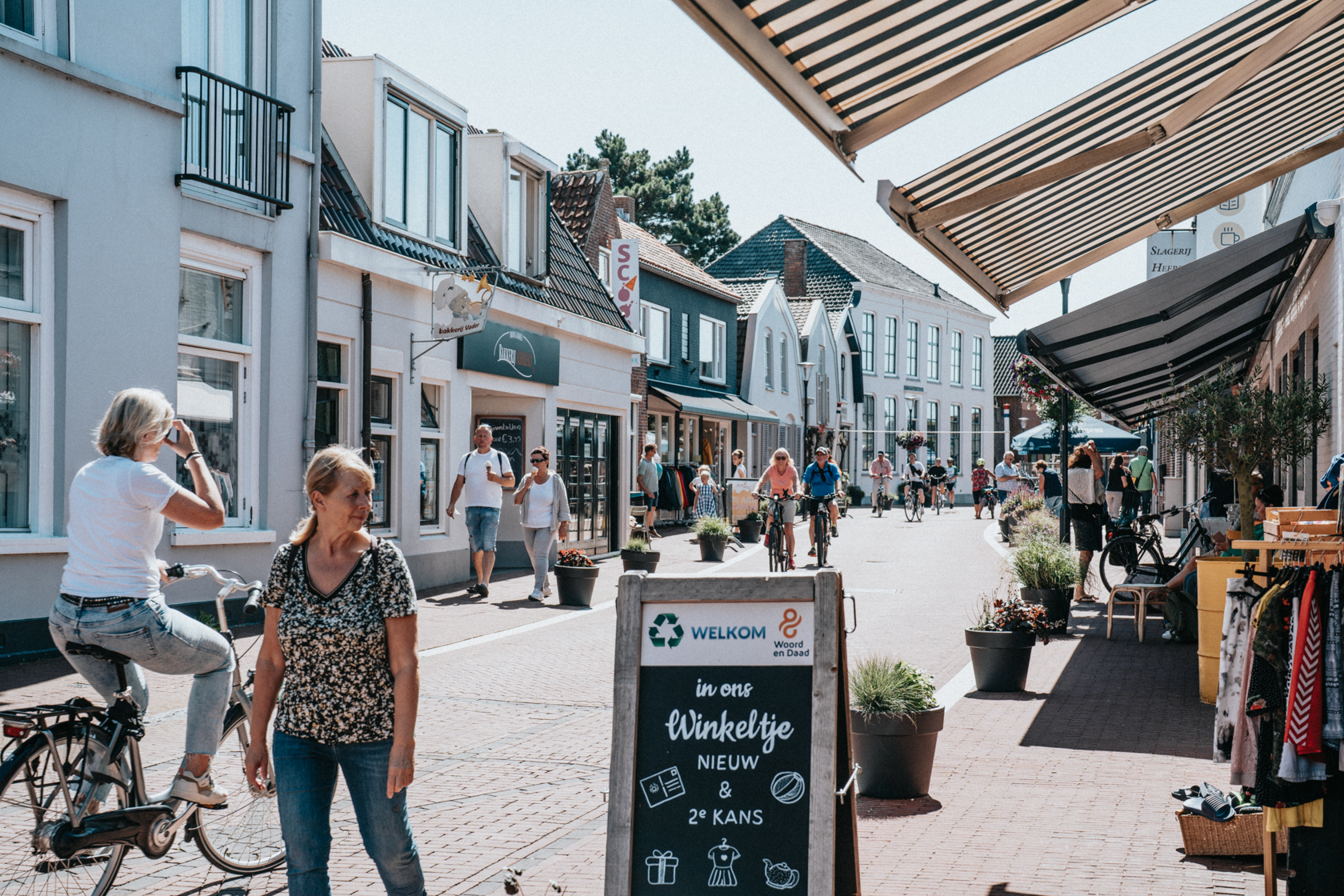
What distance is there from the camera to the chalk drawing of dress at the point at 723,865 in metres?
3.90

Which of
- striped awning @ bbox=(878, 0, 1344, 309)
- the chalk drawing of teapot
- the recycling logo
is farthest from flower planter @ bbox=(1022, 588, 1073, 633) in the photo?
the chalk drawing of teapot

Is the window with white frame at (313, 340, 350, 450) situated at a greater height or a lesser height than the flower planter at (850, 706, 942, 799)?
greater

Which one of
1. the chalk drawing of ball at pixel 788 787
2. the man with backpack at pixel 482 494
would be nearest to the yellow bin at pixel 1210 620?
the chalk drawing of ball at pixel 788 787

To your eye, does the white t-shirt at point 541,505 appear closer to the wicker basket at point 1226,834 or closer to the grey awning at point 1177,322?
the grey awning at point 1177,322

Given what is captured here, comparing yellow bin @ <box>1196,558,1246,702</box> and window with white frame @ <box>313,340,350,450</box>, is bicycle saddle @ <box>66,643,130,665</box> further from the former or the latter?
window with white frame @ <box>313,340,350,450</box>

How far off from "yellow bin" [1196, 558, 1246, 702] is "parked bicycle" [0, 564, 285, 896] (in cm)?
607

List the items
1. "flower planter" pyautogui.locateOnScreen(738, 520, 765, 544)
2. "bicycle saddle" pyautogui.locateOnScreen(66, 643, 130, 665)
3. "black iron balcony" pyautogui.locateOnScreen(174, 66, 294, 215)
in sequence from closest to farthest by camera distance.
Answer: "bicycle saddle" pyautogui.locateOnScreen(66, 643, 130, 665), "black iron balcony" pyautogui.locateOnScreen(174, 66, 294, 215), "flower planter" pyautogui.locateOnScreen(738, 520, 765, 544)

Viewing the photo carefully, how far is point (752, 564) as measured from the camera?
1964 centimetres

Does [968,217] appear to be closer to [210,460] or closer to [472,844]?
[472,844]

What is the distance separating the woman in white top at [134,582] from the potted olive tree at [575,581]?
9552 millimetres

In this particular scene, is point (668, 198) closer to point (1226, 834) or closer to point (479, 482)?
point (479, 482)

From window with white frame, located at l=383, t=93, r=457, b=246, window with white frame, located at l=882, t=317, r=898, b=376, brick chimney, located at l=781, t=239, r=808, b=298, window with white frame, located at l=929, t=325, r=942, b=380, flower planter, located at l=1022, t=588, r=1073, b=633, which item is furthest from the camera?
window with white frame, located at l=929, t=325, r=942, b=380

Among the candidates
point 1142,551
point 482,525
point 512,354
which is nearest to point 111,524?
point 482,525

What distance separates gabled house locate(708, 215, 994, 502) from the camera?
165 ft
